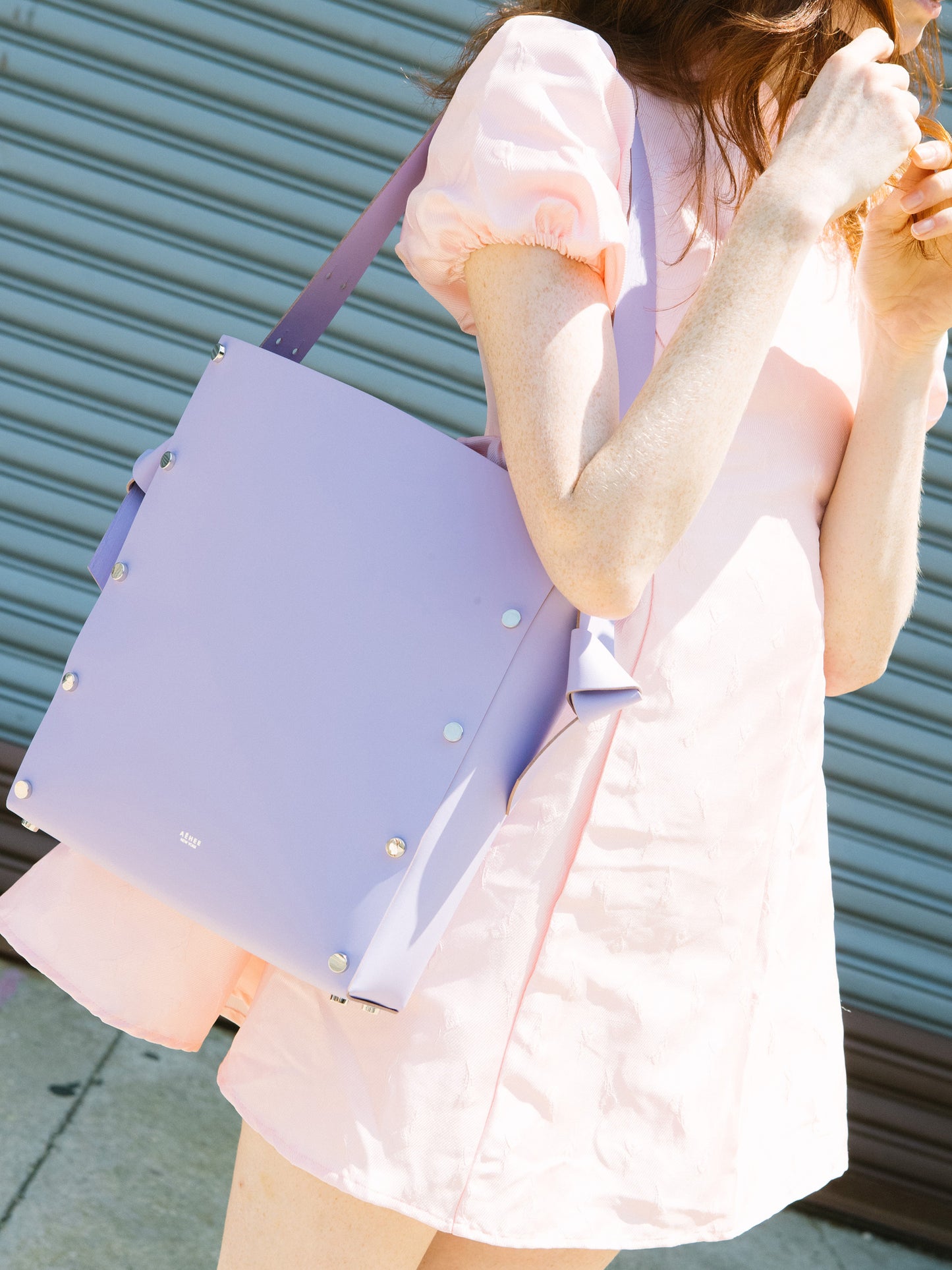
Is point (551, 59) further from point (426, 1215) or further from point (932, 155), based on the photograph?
point (426, 1215)

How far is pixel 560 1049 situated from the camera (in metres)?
1.13

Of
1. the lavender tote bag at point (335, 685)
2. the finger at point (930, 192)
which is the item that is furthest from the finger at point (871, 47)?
the lavender tote bag at point (335, 685)

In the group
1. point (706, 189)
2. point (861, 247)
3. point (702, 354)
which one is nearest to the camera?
point (702, 354)

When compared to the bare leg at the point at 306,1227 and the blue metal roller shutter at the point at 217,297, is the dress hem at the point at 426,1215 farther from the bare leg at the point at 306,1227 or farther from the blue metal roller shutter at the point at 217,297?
the blue metal roller shutter at the point at 217,297

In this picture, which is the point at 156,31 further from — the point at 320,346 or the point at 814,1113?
the point at 814,1113

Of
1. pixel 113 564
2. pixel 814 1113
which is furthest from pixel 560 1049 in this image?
pixel 113 564

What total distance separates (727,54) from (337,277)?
46 centimetres

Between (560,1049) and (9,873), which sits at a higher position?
(560,1049)

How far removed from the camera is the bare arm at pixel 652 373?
98 centimetres

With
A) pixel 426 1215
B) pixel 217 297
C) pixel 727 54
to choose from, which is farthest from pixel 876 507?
pixel 217 297

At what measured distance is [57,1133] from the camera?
2.52m

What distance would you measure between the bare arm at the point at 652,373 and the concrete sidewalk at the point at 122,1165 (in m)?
1.93

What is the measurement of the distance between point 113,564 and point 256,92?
7.51ft

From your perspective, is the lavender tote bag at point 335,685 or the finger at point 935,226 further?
the finger at point 935,226
